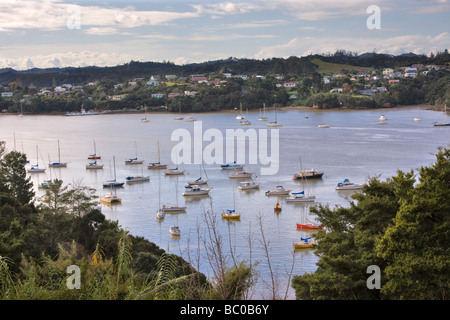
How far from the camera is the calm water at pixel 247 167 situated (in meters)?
7.19

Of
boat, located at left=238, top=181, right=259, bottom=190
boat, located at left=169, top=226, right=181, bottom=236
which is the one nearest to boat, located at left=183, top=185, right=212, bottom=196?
boat, located at left=238, top=181, right=259, bottom=190

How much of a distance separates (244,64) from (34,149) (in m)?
27.8

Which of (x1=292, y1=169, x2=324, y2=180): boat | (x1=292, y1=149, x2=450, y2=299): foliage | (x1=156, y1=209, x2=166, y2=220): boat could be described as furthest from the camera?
(x1=292, y1=169, x2=324, y2=180): boat

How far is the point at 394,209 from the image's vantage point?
3.66 m

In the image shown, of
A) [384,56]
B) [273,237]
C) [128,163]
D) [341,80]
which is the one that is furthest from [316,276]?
[384,56]

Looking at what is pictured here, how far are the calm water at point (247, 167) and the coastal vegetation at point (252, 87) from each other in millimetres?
2217

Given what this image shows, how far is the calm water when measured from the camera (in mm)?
7191

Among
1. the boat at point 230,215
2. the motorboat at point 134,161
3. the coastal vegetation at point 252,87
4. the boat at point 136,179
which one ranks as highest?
the coastal vegetation at point 252,87

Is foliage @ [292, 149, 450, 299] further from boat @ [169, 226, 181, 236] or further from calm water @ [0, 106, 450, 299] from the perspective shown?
boat @ [169, 226, 181, 236]

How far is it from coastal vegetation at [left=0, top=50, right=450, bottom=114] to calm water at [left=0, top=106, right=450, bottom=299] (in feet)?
7.27

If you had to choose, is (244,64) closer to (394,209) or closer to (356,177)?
(356,177)

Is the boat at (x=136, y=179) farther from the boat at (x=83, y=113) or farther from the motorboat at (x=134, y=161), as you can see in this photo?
the boat at (x=83, y=113)

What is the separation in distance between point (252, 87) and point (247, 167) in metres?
17.9

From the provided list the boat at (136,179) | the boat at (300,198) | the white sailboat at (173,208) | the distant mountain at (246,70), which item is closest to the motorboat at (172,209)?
the white sailboat at (173,208)
